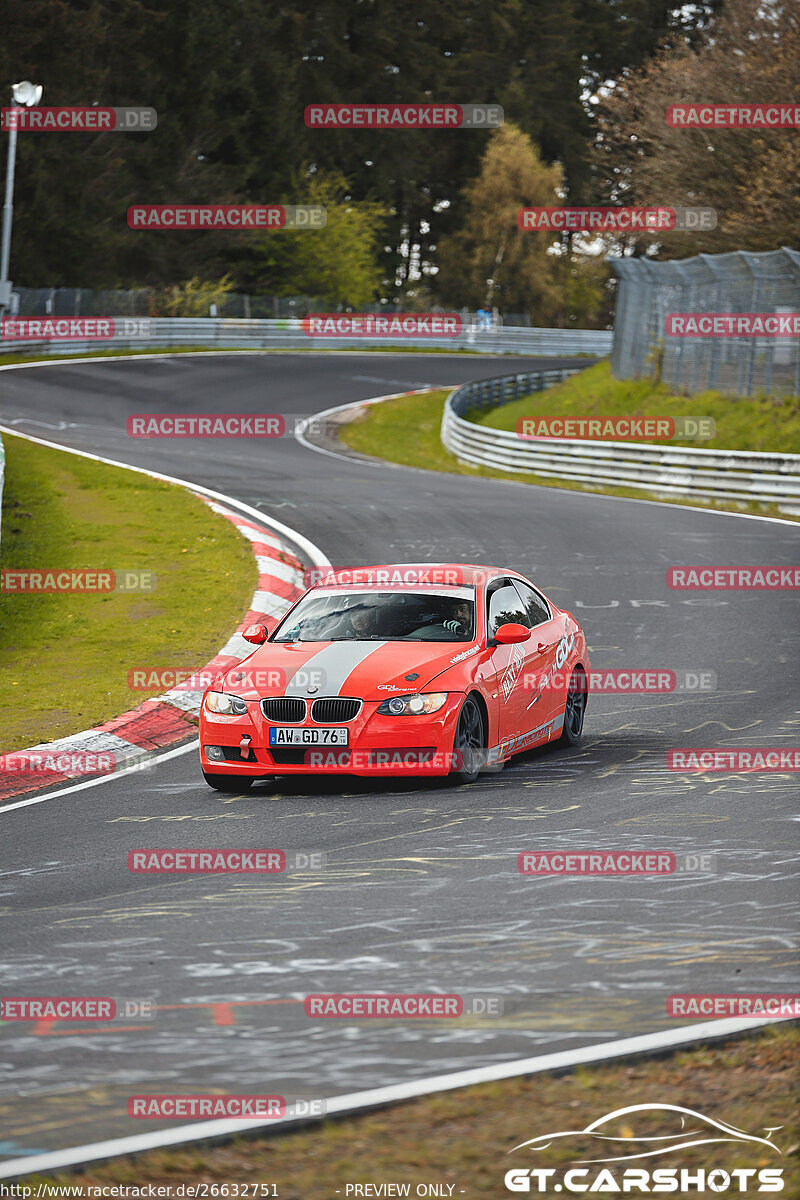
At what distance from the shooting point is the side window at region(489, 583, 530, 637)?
427 inches

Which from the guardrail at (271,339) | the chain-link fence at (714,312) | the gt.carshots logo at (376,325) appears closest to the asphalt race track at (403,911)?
the chain-link fence at (714,312)

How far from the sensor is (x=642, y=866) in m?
7.57

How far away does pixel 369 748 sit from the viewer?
9508 mm

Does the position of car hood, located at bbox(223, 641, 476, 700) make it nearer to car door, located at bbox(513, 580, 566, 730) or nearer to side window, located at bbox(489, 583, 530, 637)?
side window, located at bbox(489, 583, 530, 637)

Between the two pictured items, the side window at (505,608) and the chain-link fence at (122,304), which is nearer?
the side window at (505,608)

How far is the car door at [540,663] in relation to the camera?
10.7 metres

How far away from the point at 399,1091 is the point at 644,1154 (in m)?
Answer: 0.82

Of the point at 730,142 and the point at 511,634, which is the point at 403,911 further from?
the point at 730,142

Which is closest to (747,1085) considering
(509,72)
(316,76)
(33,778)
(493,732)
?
(493,732)

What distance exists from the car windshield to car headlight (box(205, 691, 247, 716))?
2.95 feet

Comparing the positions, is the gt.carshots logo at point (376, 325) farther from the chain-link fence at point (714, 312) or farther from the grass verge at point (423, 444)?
the chain-link fence at point (714, 312)

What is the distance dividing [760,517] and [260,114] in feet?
188

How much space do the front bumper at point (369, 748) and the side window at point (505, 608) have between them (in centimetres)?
131

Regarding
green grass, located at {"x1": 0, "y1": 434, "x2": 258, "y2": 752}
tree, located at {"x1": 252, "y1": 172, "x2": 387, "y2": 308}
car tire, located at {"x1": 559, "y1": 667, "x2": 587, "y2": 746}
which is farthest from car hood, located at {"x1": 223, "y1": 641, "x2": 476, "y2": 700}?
tree, located at {"x1": 252, "y1": 172, "x2": 387, "y2": 308}
